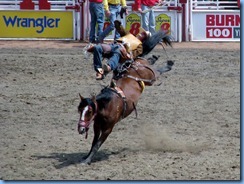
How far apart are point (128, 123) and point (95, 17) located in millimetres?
5983

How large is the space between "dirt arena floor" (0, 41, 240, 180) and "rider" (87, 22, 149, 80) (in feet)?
1.50

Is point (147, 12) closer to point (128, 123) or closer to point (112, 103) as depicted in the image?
point (128, 123)

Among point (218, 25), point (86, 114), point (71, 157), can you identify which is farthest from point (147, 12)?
point (86, 114)

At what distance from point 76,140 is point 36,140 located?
468 mm

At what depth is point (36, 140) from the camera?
30.7 feet

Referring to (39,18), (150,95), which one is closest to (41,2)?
(39,18)

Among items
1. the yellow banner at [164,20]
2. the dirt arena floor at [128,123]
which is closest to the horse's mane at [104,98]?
the dirt arena floor at [128,123]

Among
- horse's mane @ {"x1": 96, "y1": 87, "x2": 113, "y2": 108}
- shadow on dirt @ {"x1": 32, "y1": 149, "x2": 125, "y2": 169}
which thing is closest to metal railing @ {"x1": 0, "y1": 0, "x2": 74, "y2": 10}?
shadow on dirt @ {"x1": 32, "y1": 149, "x2": 125, "y2": 169}

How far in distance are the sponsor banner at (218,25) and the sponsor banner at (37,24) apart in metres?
2.80

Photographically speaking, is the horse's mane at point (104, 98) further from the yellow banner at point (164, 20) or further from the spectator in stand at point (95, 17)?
the yellow banner at point (164, 20)

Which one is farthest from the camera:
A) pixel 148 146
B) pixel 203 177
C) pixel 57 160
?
pixel 148 146

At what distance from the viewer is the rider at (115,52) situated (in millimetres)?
8523

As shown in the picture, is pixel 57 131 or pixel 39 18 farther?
pixel 39 18

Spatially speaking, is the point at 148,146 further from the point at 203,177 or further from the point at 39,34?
the point at 39,34
